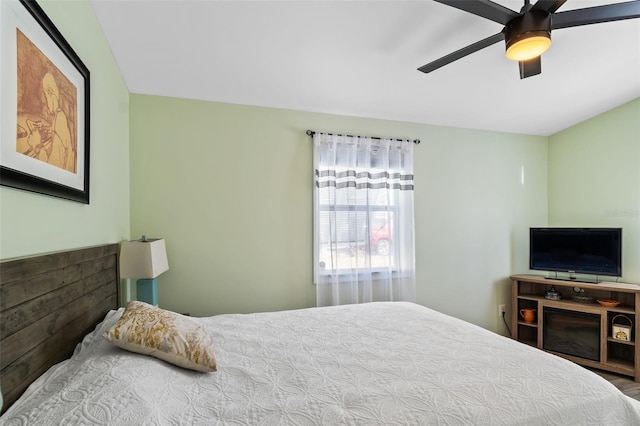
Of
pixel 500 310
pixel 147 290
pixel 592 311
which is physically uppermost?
pixel 147 290

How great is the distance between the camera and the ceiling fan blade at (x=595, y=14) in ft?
4.92

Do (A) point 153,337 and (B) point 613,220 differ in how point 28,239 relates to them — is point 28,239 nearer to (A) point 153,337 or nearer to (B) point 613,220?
(A) point 153,337

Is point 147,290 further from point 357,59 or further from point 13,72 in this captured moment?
point 357,59

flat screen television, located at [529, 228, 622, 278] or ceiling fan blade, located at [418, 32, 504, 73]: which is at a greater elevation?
ceiling fan blade, located at [418, 32, 504, 73]

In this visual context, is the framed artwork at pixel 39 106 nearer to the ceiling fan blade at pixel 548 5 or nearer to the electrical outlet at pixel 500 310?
the ceiling fan blade at pixel 548 5

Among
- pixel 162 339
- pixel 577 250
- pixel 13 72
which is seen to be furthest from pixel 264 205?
pixel 577 250

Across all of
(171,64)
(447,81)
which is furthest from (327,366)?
(447,81)

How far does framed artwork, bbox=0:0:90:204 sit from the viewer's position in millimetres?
953

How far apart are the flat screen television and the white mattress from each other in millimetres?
2352

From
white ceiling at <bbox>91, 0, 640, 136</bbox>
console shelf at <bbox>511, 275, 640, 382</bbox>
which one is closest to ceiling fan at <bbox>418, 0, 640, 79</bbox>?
white ceiling at <bbox>91, 0, 640, 136</bbox>

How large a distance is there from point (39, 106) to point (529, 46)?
7.11 feet

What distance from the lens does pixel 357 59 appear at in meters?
2.42

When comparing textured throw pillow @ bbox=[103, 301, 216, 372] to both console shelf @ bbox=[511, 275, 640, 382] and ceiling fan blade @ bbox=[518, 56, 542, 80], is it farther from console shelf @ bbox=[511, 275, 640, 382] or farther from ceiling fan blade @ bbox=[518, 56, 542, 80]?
console shelf @ bbox=[511, 275, 640, 382]

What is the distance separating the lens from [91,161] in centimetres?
169
